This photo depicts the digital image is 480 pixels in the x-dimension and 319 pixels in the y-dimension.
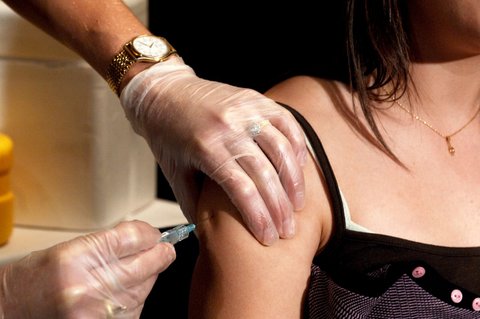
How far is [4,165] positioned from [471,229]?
1145 mm

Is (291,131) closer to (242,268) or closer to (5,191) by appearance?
(242,268)

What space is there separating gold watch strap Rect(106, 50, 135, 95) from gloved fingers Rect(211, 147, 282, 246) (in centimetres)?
34

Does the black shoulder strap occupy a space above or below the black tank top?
above

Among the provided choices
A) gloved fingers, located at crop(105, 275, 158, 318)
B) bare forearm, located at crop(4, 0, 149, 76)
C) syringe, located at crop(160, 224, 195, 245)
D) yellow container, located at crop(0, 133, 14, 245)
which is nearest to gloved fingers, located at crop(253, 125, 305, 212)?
syringe, located at crop(160, 224, 195, 245)

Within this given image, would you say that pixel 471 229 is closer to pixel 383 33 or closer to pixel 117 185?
pixel 383 33

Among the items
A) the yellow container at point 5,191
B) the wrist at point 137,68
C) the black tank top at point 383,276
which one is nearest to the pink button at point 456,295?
the black tank top at point 383,276

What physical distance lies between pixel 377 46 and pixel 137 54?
44 cm

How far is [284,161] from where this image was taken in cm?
148

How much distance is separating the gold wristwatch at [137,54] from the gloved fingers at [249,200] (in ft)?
1.07

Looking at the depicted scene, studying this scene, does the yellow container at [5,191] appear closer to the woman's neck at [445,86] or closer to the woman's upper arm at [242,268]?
the woman's upper arm at [242,268]

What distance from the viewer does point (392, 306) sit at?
154 cm

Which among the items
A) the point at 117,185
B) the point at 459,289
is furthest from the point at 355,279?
the point at 117,185

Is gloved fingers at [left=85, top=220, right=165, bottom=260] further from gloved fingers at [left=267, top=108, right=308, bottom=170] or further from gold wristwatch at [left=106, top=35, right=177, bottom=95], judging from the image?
gold wristwatch at [left=106, top=35, right=177, bottom=95]

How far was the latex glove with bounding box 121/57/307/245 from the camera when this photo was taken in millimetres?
1473
